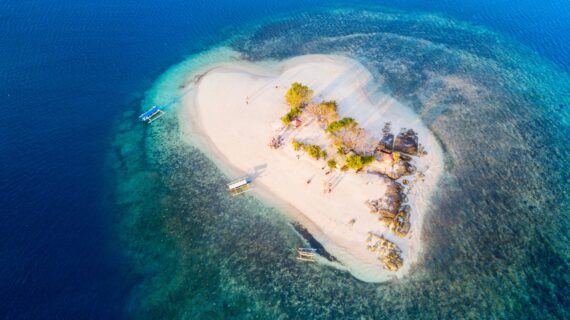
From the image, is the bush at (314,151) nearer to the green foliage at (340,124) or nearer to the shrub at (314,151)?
the shrub at (314,151)

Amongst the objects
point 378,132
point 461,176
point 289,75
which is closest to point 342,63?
point 289,75

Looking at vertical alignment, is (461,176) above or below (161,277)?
below

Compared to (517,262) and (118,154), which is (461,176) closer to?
(517,262)

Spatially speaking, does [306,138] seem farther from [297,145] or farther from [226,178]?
[226,178]

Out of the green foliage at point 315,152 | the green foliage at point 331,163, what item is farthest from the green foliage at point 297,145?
the green foliage at point 331,163

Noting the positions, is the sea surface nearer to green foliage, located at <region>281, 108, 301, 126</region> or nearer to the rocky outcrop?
the rocky outcrop

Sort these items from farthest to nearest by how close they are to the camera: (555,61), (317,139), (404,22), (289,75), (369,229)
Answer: (404,22), (555,61), (289,75), (317,139), (369,229)
